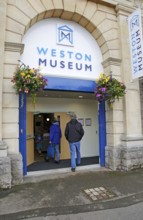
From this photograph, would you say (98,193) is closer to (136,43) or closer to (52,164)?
(52,164)

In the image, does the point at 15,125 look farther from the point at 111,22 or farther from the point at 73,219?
the point at 111,22

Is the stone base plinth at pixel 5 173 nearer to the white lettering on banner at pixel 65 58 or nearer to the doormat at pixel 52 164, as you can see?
the doormat at pixel 52 164

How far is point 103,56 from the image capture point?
701cm

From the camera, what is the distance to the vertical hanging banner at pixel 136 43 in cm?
628

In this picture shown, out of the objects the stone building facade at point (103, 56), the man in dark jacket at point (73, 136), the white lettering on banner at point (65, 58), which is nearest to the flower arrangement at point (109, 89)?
the stone building facade at point (103, 56)

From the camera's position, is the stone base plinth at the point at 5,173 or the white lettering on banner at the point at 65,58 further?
the white lettering on banner at the point at 65,58

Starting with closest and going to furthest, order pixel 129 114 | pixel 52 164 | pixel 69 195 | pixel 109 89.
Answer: pixel 69 195 < pixel 109 89 < pixel 129 114 < pixel 52 164

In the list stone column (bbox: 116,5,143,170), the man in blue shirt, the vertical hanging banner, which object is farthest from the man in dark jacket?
the vertical hanging banner

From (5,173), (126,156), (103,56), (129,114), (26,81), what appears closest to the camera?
(5,173)

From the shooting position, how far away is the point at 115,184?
4977 millimetres

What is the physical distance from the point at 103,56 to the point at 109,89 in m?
1.56

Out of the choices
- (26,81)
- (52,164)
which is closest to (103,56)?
(26,81)

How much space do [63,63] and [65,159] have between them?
380 centimetres

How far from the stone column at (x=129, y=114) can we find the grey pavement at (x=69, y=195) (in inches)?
22.2
